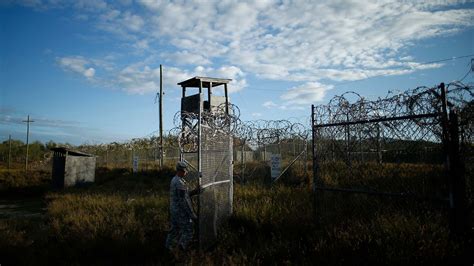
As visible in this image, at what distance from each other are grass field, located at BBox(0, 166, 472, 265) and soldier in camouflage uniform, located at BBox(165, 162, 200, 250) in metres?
0.32

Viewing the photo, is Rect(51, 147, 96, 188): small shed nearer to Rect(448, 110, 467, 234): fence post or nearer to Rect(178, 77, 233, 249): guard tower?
Rect(178, 77, 233, 249): guard tower

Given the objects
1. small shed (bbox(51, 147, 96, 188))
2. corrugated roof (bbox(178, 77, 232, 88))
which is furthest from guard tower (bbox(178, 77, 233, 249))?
small shed (bbox(51, 147, 96, 188))

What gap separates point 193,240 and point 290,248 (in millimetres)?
1928

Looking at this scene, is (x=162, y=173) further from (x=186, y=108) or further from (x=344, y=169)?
(x=344, y=169)

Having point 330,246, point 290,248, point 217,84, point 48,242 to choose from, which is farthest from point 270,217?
point 217,84

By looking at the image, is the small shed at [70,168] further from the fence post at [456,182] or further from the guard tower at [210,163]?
the fence post at [456,182]

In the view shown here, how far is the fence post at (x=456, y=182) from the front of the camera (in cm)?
457

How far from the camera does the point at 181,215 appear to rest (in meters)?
6.18

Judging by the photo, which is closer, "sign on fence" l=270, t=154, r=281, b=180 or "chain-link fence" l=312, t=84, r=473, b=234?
"chain-link fence" l=312, t=84, r=473, b=234

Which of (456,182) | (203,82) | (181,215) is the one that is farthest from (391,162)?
(203,82)

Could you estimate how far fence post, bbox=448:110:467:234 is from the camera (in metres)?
4.57

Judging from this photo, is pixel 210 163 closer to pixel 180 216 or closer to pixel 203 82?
pixel 180 216

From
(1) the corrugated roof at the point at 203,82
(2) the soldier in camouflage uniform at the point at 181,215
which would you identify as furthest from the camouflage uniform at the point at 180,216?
(1) the corrugated roof at the point at 203,82

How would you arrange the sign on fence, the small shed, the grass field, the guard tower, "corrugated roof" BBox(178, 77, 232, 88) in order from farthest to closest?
the small shed, "corrugated roof" BBox(178, 77, 232, 88), the sign on fence, the guard tower, the grass field
